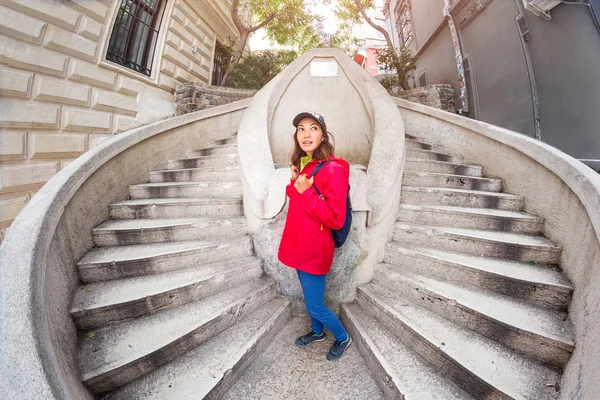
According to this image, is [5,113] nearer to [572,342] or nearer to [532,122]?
[572,342]

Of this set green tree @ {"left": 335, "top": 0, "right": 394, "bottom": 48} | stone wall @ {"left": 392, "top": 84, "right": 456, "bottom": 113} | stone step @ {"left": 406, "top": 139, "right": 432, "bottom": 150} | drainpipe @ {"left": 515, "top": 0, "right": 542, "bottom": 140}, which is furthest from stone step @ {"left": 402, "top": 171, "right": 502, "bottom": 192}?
green tree @ {"left": 335, "top": 0, "right": 394, "bottom": 48}

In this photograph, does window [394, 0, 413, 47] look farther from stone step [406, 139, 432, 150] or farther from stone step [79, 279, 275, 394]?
stone step [79, 279, 275, 394]

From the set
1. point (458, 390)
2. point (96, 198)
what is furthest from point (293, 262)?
point (96, 198)

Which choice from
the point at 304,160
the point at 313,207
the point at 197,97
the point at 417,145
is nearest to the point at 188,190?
the point at 304,160

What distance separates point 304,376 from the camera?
2080 millimetres

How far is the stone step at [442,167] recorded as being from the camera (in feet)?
12.9

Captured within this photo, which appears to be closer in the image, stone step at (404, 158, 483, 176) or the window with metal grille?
stone step at (404, 158, 483, 176)

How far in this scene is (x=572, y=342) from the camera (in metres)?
1.71

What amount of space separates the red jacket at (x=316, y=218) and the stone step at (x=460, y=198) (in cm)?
193

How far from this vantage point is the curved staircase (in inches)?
69.5

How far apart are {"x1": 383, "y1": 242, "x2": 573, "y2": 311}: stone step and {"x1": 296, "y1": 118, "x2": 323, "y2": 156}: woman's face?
1.57 m

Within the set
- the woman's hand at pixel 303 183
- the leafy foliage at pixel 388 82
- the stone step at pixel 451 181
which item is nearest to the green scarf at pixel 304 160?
the woman's hand at pixel 303 183

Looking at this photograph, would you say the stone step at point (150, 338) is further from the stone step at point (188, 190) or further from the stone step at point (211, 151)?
the stone step at point (211, 151)

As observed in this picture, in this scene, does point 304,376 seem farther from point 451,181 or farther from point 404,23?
point 404,23
